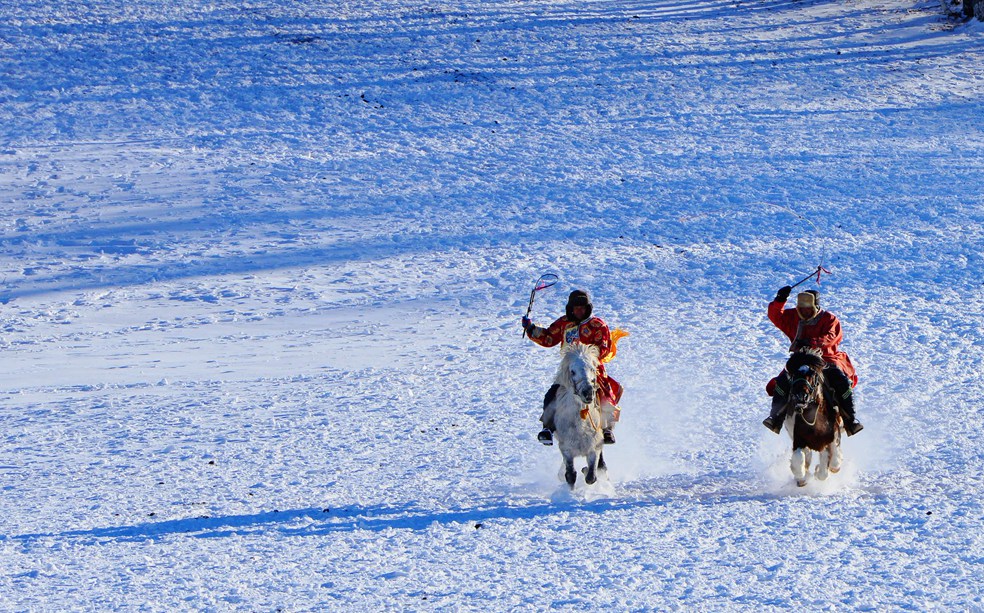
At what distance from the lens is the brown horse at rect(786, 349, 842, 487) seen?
29.9 ft

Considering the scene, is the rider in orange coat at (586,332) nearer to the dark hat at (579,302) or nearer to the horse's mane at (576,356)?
the dark hat at (579,302)

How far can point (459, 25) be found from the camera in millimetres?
26609

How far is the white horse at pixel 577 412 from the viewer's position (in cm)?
905

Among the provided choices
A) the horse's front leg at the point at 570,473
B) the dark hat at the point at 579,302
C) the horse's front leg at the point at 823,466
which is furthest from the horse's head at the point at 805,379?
the horse's front leg at the point at 570,473

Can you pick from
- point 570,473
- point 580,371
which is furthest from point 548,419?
point 580,371

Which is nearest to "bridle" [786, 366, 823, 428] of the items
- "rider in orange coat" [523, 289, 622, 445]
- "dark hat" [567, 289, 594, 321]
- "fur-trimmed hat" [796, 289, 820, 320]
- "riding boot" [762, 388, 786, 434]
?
"riding boot" [762, 388, 786, 434]

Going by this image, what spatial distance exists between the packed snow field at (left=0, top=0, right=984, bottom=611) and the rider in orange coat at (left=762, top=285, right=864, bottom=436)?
62cm

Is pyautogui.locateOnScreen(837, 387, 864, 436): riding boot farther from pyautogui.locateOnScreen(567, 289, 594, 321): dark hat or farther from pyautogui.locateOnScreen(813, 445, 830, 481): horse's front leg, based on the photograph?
pyautogui.locateOnScreen(567, 289, 594, 321): dark hat

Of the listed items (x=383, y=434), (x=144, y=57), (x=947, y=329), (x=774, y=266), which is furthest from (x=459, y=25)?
(x=383, y=434)

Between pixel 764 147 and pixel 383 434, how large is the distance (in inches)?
474

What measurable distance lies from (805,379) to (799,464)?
0.75 metres

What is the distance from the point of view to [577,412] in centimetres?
916

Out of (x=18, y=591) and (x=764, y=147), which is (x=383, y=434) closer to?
(x=18, y=591)

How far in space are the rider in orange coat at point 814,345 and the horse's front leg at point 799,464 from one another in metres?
0.23
